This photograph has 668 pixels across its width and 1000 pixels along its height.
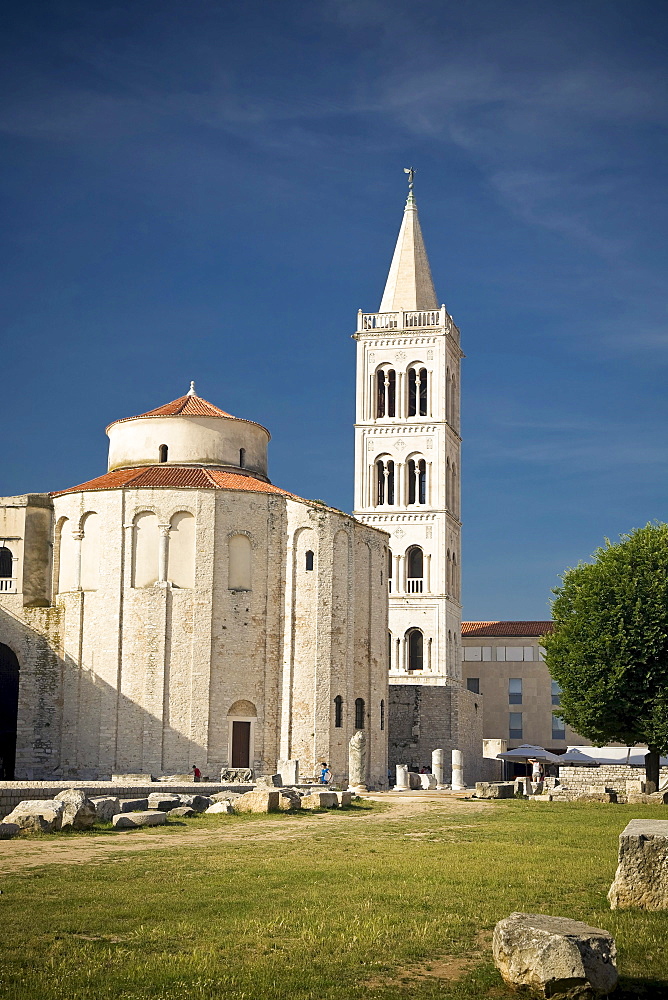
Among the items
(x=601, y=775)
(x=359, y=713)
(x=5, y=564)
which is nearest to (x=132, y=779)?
(x=359, y=713)

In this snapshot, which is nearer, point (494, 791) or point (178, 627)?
point (494, 791)

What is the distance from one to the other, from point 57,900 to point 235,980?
4.17m

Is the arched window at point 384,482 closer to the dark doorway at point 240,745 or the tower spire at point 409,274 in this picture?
the tower spire at point 409,274

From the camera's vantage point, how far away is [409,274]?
74.2m

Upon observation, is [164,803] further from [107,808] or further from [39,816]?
[39,816]

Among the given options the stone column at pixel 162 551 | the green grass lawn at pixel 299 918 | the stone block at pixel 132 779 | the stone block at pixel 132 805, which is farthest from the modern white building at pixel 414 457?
the green grass lawn at pixel 299 918

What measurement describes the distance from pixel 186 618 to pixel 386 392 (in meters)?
31.9

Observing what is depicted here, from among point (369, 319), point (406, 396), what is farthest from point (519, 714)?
point (369, 319)

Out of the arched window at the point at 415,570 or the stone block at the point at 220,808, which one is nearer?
the stone block at the point at 220,808

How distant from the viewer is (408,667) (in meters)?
67.9

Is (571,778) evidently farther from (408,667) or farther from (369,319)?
(369,319)

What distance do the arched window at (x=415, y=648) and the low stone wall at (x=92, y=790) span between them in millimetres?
36034

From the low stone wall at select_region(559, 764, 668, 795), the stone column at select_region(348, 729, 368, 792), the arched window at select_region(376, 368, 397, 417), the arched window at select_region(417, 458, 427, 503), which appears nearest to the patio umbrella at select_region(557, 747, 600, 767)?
the low stone wall at select_region(559, 764, 668, 795)

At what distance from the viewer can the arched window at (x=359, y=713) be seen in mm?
47000
